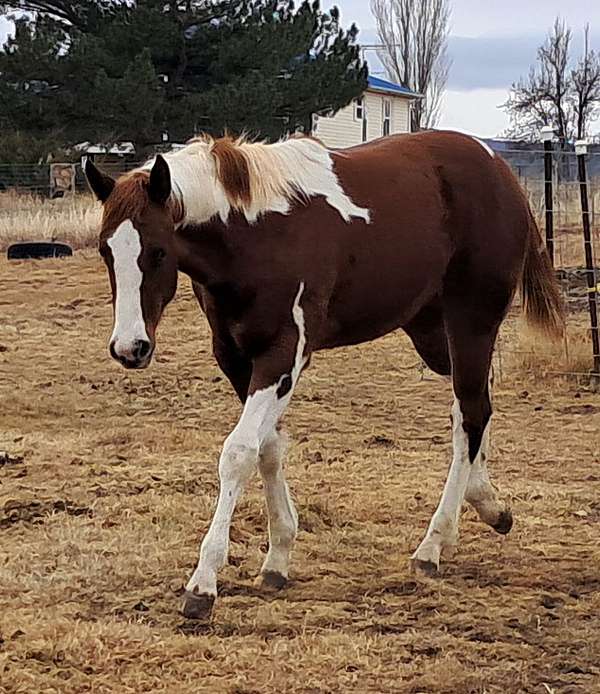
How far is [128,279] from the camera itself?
349cm

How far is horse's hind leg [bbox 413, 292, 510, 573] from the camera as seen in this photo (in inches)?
181

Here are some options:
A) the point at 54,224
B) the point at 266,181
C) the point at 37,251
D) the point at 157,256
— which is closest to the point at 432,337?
the point at 266,181

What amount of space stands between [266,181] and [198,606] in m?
1.44

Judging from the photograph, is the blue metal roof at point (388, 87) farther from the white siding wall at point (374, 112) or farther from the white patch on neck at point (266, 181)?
the white patch on neck at point (266, 181)

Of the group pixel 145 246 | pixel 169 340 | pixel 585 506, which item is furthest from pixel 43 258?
pixel 145 246

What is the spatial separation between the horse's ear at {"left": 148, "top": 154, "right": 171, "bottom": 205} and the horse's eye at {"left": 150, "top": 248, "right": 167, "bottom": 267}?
0.15 metres

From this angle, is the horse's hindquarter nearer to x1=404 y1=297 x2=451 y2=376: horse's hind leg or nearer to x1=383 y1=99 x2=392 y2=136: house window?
x1=404 y1=297 x2=451 y2=376: horse's hind leg

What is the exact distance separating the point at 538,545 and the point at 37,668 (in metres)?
2.22

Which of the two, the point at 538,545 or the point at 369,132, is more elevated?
the point at 369,132

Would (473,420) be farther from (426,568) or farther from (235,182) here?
(235,182)

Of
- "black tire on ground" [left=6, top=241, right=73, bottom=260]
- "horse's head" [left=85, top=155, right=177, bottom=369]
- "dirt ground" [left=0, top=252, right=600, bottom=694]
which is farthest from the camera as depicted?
"black tire on ground" [left=6, top=241, right=73, bottom=260]

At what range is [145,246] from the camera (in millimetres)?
3512

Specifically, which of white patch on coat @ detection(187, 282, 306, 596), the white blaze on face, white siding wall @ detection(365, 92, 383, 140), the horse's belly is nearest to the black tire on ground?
the horse's belly

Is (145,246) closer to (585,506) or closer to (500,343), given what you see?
(585,506)
